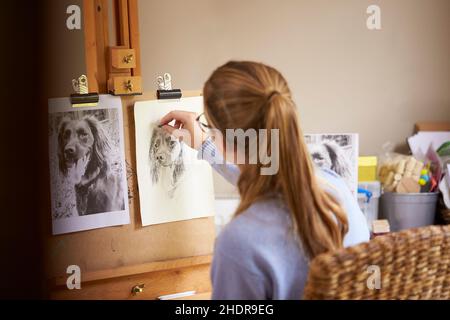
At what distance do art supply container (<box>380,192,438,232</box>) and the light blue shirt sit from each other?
0.89 meters

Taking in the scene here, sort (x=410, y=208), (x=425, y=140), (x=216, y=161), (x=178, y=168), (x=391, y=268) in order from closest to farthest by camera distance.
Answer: (x=391, y=268) < (x=216, y=161) < (x=178, y=168) < (x=410, y=208) < (x=425, y=140)

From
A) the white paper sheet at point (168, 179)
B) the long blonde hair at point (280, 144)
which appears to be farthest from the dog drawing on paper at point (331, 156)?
the long blonde hair at point (280, 144)

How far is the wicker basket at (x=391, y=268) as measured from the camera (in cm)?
89

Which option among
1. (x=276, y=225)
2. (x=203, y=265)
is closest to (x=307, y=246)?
(x=276, y=225)

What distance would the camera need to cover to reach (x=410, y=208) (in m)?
1.80

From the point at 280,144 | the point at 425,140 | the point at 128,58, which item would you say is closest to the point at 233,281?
the point at 280,144

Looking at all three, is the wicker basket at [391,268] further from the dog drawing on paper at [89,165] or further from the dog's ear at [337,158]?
the dog's ear at [337,158]

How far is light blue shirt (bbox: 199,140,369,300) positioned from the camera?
949mm

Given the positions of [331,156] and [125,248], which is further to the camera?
[331,156]

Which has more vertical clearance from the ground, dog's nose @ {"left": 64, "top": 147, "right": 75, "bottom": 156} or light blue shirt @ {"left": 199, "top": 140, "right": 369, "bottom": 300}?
dog's nose @ {"left": 64, "top": 147, "right": 75, "bottom": 156}

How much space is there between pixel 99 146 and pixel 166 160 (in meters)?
0.18

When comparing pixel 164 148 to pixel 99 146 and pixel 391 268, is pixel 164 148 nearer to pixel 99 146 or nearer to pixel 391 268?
pixel 99 146

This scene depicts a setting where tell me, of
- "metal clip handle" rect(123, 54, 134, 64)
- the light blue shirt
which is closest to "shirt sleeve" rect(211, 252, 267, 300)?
the light blue shirt

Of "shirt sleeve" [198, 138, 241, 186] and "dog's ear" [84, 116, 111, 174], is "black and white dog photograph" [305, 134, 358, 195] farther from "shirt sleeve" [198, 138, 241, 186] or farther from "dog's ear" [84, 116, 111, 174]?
"dog's ear" [84, 116, 111, 174]
